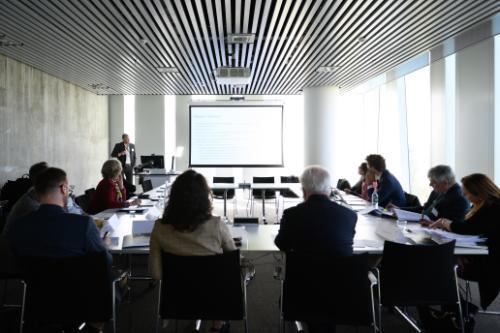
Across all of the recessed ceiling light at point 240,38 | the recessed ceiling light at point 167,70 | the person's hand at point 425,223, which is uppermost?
the recessed ceiling light at point 167,70

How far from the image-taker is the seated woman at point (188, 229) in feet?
7.35

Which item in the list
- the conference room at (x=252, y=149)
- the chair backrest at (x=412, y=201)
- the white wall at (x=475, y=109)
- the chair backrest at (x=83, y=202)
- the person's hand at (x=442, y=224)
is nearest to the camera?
the conference room at (x=252, y=149)

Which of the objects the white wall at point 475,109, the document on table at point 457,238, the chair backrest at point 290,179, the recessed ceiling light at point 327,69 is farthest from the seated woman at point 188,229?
the chair backrest at point 290,179

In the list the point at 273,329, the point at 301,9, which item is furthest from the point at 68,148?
the point at 273,329

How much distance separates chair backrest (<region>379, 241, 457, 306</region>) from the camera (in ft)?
7.61

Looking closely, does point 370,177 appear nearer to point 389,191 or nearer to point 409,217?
point 389,191

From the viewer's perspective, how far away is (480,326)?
3.15 metres

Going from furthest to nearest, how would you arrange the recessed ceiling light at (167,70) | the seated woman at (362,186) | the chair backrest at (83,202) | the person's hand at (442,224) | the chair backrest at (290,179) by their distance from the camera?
the chair backrest at (290,179) < the recessed ceiling light at (167,70) < the seated woman at (362,186) < the chair backrest at (83,202) < the person's hand at (442,224)

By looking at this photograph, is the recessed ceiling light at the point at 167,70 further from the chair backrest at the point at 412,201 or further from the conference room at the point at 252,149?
the chair backrest at the point at 412,201

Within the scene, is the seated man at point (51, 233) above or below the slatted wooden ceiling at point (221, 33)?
below

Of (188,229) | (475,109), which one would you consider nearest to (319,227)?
(188,229)

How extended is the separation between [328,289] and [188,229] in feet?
2.87

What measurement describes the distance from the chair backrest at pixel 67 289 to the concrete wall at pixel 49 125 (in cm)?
597

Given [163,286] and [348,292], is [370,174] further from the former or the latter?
[163,286]
